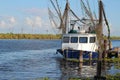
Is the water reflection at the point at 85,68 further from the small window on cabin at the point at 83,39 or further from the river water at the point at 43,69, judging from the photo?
the small window on cabin at the point at 83,39

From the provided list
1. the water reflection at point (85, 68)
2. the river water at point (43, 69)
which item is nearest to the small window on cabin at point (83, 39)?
the water reflection at point (85, 68)

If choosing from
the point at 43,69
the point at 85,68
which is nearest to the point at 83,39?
the point at 85,68

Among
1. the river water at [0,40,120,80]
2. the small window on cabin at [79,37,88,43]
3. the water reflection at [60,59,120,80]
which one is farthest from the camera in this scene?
the small window on cabin at [79,37,88,43]

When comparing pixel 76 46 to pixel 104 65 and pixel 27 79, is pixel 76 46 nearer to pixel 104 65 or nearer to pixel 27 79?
A: pixel 104 65

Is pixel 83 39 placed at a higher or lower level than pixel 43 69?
higher

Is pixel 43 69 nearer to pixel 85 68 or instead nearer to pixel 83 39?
pixel 85 68

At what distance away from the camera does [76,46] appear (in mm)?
54250

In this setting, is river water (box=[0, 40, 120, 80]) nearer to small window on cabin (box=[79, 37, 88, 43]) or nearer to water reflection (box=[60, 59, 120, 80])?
water reflection (box=[60, 59, 120, 80])

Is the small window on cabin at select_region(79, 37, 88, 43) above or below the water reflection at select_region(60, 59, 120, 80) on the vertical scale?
above

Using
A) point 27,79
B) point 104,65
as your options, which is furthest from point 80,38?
point 27,79

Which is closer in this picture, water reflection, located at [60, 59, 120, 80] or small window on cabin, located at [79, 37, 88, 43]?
water reflection, located at [60, 59, 120, 80]

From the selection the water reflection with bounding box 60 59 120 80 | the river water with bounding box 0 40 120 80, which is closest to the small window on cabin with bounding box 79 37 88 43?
the water reflection with bounding box 60 59 120 80

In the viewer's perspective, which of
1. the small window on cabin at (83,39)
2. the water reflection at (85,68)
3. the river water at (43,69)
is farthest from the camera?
the small window on cabin at (83,39)

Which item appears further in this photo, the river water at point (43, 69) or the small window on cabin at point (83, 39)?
the small window on cabin at point (83, 39)
